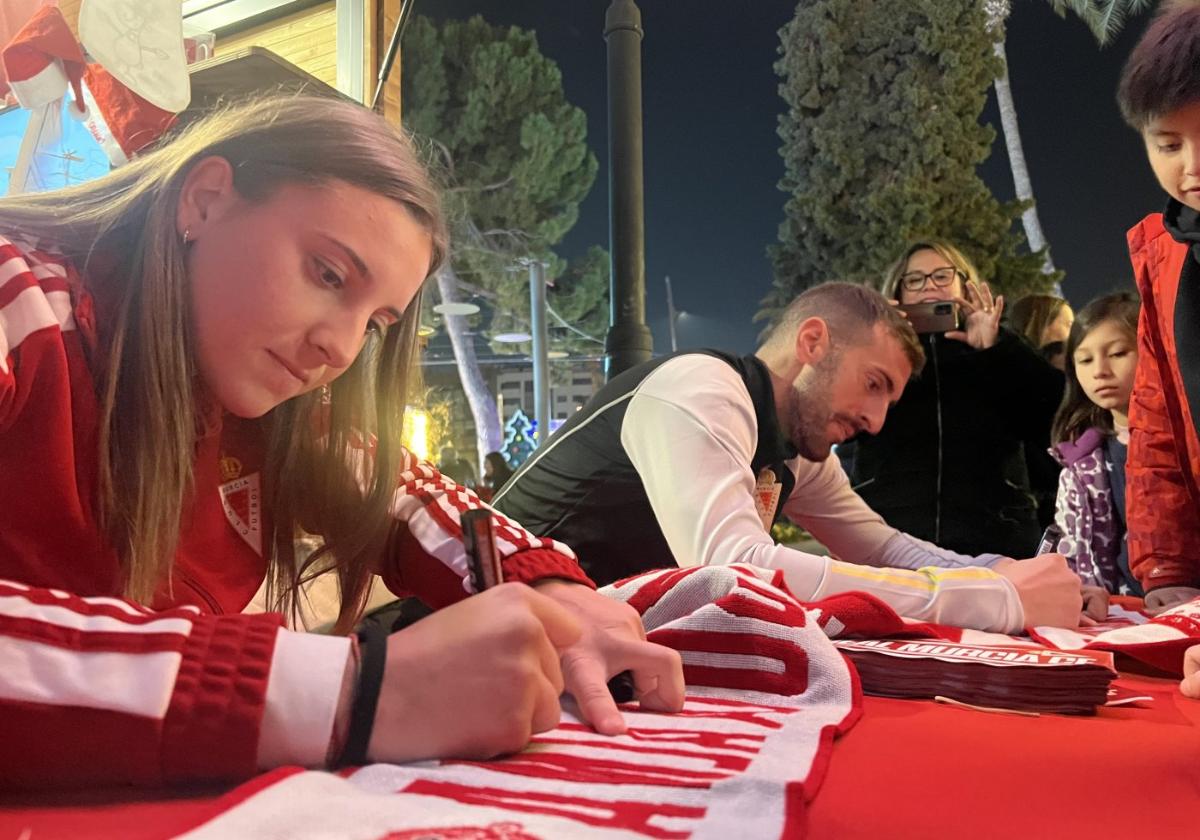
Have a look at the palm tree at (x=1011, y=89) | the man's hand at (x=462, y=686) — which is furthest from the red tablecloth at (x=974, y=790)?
the palm tree at (x=1011, y=89)

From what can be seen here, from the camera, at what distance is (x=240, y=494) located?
1074mm

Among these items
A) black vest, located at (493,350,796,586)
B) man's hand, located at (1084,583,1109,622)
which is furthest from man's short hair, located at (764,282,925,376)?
man's hand, located at (1084,583,1109,622)

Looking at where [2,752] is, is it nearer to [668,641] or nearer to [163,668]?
[163,668]

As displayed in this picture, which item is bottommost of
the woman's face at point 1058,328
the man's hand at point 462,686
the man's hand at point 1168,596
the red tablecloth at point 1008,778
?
the man's hand at point 1168,596

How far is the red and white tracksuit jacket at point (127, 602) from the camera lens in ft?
1.85

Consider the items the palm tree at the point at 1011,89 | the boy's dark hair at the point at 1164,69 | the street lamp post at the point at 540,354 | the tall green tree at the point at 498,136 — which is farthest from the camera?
the tall green tree at the point at 498,136

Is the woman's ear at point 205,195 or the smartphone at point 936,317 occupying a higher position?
the woman's ear at point 205,195

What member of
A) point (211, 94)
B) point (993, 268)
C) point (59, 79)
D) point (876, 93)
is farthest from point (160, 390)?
point (876, 93)

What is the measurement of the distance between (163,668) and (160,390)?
1.14ft

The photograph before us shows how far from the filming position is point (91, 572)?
0.84 meters

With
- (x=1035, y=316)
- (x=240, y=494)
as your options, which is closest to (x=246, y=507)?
(x=240, y=494)

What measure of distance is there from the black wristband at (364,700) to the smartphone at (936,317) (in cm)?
258

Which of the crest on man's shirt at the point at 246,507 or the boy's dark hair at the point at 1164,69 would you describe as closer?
the crest on man's shirt at the point at 246,507

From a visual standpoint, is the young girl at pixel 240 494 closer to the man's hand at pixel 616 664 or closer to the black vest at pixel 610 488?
the man's hand at pixel 616 664
